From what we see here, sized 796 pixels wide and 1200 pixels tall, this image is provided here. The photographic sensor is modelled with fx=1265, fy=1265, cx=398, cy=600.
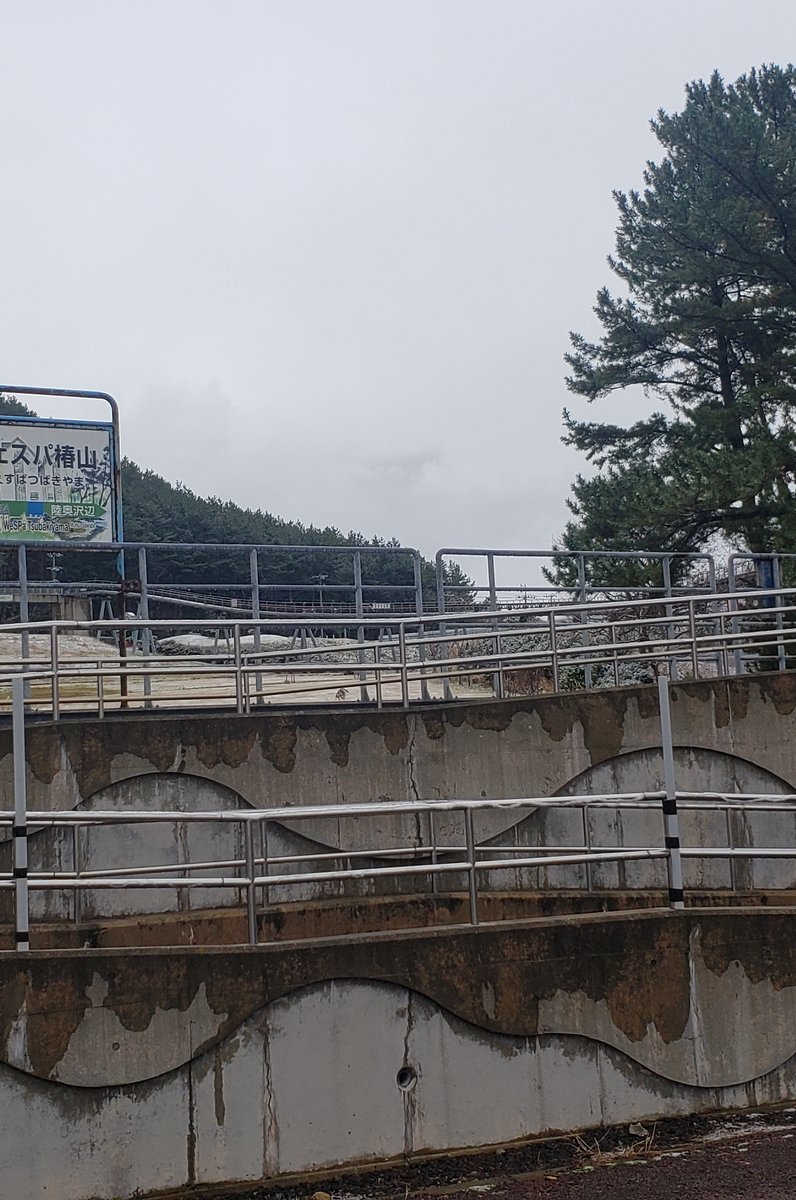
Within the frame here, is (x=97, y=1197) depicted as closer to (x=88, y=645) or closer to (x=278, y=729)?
(x=278, y=729)

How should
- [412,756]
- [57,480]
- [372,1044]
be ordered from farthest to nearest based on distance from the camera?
[57,480] → [412,756] → [372,1044]

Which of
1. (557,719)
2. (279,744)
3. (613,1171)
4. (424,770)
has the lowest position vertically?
(613,1171)

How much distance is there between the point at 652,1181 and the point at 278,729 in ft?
19.0

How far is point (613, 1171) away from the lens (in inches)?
257

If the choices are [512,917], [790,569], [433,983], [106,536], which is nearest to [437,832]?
[512,917]

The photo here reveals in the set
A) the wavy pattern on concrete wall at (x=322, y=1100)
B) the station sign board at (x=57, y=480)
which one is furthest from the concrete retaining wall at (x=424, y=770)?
the station sign board at (x=57, y=480)

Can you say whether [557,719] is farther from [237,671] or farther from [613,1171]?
[613,1171]

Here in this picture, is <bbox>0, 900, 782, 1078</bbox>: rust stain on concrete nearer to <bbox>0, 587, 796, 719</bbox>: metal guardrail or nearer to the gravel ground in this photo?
the gravel ground

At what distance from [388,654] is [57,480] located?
5.44 m

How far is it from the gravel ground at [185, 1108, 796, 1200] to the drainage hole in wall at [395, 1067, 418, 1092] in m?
0.39

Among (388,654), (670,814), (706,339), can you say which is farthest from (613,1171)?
(706,339)

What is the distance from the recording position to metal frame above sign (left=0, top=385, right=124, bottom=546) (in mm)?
15742

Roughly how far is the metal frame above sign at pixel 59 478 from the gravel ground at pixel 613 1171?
1032 cm

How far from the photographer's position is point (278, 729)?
1127cm
